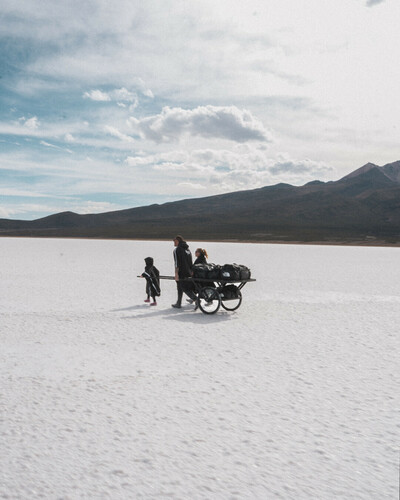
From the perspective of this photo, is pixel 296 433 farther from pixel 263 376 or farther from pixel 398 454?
pixel 263 376

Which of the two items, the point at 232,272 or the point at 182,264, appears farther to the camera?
the point at 182,264

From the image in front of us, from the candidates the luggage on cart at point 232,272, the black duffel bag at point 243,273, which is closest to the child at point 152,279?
the luggage on cart at point 232,272

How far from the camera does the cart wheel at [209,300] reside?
9992mm

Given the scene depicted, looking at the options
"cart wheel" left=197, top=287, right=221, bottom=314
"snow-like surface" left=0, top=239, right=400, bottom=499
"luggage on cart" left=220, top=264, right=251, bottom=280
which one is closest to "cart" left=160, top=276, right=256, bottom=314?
"cart wheel" left=197, top=287, right=221, bottom=314

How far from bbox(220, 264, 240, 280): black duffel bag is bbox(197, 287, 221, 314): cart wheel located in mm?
516

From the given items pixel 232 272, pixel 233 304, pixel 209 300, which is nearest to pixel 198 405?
pixel 232 272

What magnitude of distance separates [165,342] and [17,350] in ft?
7.44

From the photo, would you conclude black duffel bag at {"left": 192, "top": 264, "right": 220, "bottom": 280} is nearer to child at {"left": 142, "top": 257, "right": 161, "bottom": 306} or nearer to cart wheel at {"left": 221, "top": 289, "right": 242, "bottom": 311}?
cart wheel at {"left": 221, "top": 289, "right": 242, "bottom": 311}

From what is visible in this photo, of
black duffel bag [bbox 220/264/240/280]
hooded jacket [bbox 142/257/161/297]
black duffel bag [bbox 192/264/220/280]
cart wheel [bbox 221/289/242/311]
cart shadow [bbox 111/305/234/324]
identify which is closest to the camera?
cart shadow [bbox 111/305/234/324]

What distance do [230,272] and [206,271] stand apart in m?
0.63

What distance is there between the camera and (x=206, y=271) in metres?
10.0

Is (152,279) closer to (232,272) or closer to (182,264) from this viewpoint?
(182,264)

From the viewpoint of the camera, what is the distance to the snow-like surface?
129 inches

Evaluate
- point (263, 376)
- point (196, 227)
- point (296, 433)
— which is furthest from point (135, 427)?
point (196, 227)
